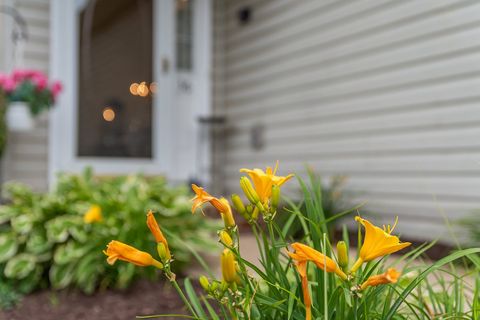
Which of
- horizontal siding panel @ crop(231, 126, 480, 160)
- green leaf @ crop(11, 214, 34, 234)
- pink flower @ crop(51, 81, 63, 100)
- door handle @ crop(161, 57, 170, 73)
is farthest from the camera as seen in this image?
door handle @ crop(161, 57, 170, 73)

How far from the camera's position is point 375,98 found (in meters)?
4.23

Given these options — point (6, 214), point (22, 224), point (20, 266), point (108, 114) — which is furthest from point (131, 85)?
point (20, 266)

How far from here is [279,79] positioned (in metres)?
5.17

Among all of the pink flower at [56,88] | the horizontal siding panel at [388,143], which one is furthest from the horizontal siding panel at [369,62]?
the pink flower at [56,88]

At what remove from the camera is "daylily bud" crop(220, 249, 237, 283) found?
3.19ft

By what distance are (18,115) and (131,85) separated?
3.87 ft

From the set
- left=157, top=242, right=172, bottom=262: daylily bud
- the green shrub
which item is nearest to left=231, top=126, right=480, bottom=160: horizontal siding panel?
the green shrub

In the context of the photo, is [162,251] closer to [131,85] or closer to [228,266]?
[228,266]

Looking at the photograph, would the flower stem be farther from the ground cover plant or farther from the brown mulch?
the brown mulch

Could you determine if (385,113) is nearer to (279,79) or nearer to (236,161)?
(279,79)

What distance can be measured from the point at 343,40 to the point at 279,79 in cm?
82

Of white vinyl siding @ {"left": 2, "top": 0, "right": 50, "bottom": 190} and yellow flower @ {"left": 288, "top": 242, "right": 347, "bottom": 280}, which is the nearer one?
yellow flower @ {"left": 288, "top": 242, "right": 347, "bottom": 280}

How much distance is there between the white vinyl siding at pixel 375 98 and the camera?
144 inches

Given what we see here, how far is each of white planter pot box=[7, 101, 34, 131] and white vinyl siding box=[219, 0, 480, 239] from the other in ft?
6.52
